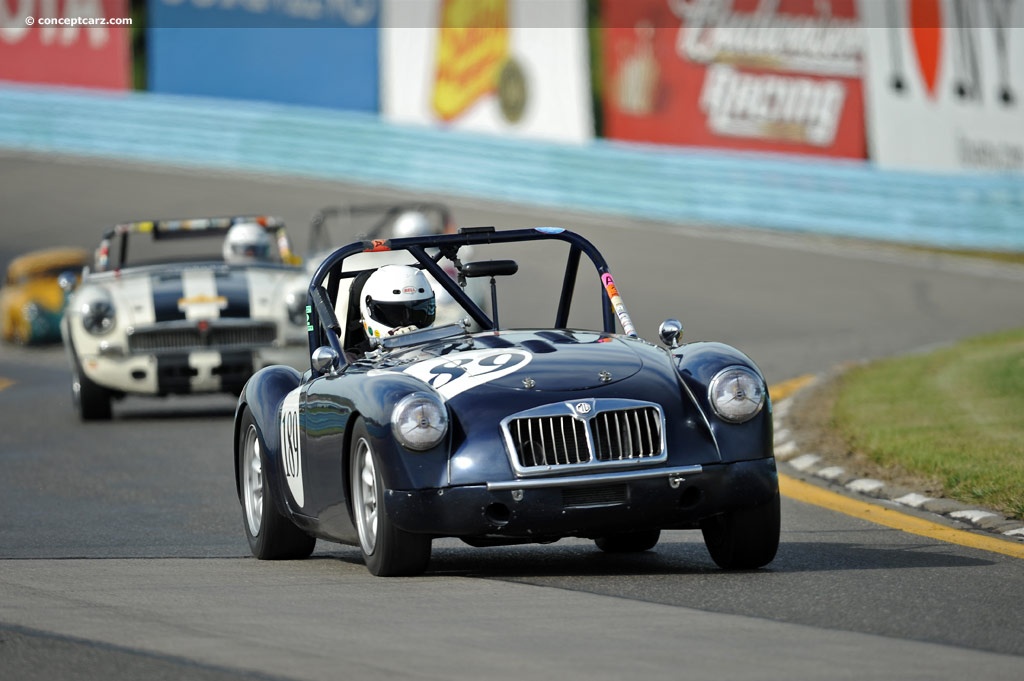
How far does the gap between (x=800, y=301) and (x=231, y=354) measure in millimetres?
9781

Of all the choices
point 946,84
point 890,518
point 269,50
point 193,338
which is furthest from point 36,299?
point 890,518

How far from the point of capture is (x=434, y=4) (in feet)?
106

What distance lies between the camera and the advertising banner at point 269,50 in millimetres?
33219

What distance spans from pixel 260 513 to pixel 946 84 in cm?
2135

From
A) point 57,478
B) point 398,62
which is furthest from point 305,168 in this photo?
point 57,478

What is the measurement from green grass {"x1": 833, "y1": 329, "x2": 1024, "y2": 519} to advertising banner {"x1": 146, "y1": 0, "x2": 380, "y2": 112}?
16.4m

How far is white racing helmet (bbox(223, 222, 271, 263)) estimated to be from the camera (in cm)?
1742

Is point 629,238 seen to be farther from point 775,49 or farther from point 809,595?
Answer: point 809,595

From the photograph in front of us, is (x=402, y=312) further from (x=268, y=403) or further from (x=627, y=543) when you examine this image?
(x=627, y=543)

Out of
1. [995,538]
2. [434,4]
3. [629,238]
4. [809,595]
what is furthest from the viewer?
[434,4]

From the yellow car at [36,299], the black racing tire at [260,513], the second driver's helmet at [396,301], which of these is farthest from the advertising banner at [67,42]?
the second driver's helmet at [396,301]

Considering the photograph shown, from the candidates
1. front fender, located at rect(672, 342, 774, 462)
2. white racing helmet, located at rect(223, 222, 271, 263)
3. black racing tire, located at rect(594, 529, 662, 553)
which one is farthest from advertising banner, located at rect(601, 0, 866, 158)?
front fender, located at rect(672, 342, 774, 462)

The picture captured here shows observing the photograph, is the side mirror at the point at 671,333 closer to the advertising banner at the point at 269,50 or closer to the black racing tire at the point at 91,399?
the black racing tire at the point at 91,399

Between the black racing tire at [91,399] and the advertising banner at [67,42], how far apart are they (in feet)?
65.7
